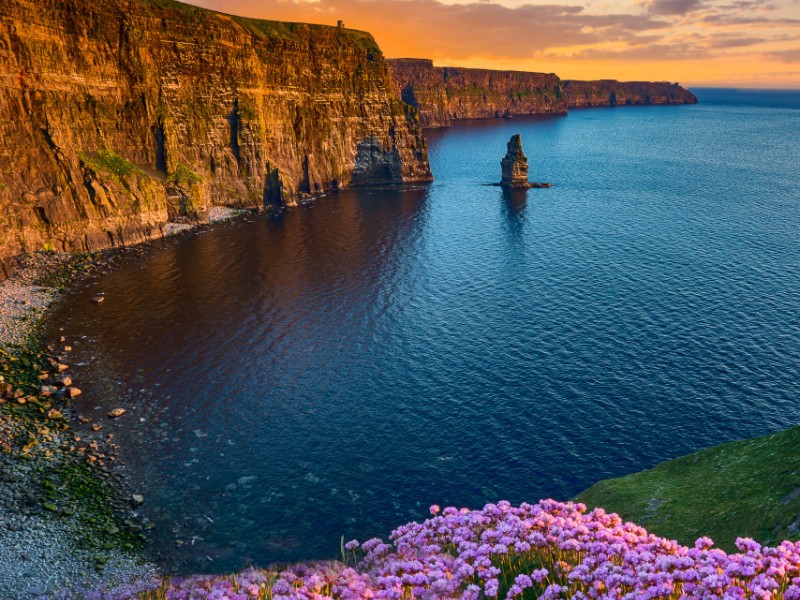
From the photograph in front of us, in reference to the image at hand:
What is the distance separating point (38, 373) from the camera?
5834 cm

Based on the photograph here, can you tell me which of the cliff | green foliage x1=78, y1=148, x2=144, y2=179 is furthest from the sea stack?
green foliage x1=78, y1=148, x2=144, y2=179

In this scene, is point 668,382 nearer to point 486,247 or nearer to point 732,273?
point 732,273

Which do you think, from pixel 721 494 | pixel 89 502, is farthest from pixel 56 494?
pixel 721 494

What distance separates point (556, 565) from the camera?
16.8 meters

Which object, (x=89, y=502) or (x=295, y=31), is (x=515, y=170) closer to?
(x=295, y=31)

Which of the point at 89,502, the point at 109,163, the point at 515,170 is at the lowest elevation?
the point at 89,502

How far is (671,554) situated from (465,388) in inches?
1699

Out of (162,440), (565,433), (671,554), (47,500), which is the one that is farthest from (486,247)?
(671,554)

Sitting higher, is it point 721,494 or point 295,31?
point 295,31

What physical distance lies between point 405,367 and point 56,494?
35195mm

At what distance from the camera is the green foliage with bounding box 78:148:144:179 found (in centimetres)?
9450

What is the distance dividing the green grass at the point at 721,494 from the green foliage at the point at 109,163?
9201 cm

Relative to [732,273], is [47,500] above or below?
below

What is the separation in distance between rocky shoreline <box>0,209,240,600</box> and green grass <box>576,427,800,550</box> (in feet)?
105
